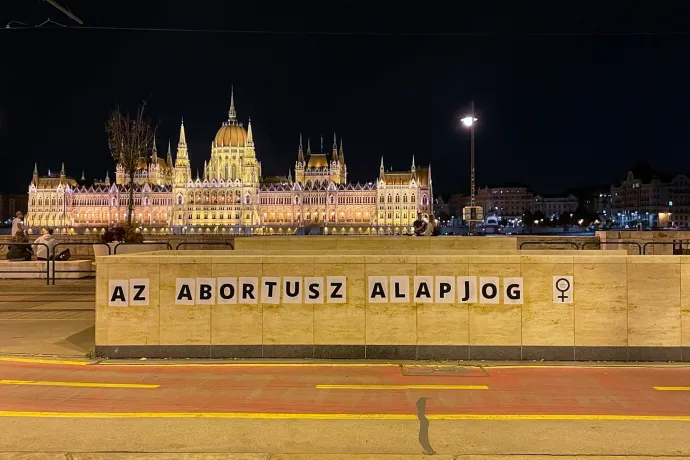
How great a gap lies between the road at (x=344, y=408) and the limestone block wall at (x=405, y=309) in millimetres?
435

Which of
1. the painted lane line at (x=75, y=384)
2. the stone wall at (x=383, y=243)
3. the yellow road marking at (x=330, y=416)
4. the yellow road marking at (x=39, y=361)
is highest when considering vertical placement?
the stone wall at (x=383, y=243)

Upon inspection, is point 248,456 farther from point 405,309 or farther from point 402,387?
point 405,309

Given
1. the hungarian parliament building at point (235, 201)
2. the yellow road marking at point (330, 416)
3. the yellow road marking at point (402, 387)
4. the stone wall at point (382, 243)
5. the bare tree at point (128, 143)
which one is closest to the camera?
the yellow road marking at point (330, 416)

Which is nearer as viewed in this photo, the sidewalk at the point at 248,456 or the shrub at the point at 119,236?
the sidewalk at the point at 248,456

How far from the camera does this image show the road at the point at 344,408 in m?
5.91

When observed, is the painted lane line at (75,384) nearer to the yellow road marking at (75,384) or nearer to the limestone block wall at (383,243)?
the yellow road marking at (75,384)

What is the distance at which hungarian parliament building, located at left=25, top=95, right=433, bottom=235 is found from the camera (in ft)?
517

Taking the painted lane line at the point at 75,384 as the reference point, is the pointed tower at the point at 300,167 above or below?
above

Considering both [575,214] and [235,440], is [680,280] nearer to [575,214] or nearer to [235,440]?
[235,440]

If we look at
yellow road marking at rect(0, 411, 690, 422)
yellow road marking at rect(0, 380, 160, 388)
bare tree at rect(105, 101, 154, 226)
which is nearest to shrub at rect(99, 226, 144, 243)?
bare tree at rect(105, 101, 154, 226)

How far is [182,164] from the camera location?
552ft

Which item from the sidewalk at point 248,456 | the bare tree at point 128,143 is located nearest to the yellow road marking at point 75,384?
the sidewalk at point 248,456

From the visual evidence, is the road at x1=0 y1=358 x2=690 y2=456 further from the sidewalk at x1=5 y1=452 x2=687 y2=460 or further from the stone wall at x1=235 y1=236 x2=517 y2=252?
the stone wall at x1=235 y1=236 x2=517 y2=252

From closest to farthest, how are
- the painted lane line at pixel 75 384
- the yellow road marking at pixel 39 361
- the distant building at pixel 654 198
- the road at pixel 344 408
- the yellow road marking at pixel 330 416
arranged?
the road at pixel 344 408
the yellow road marking at pixel 330 416
the painted lane line at pixel 75 384
the yellow road marking at pixel 39 361
the distant building at pixel 654 198
